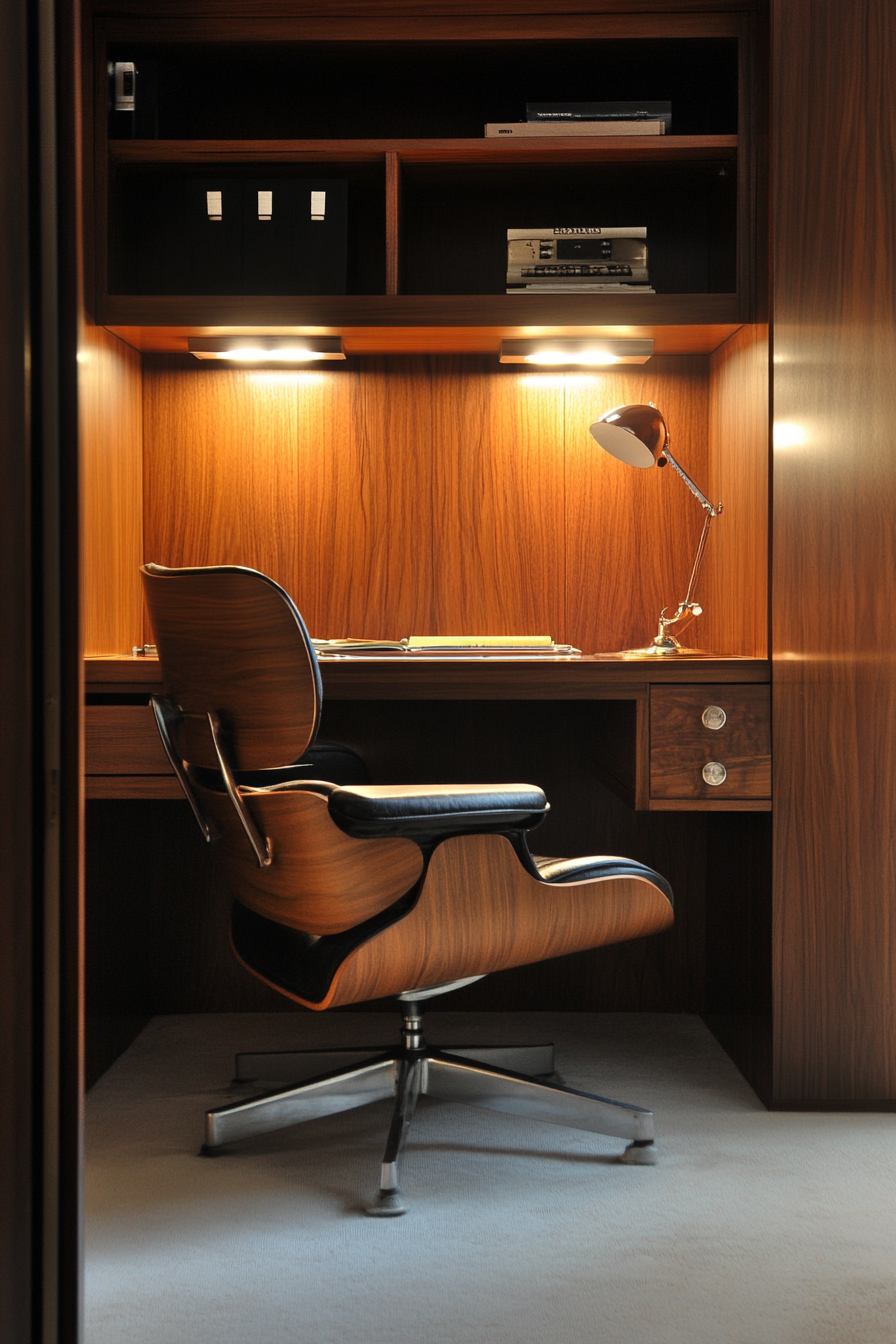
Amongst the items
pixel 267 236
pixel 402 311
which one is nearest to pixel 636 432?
pixel 402 311

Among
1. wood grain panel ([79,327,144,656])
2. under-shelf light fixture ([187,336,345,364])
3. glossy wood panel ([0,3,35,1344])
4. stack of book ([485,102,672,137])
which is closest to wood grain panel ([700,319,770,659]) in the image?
stack of book ([485,102,672,137])

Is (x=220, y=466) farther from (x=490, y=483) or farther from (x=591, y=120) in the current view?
(x=591, y=120)

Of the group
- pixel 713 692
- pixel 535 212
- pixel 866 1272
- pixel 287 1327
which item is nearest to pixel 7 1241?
A: pixel 287 1327

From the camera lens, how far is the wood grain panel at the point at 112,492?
2.35 metres

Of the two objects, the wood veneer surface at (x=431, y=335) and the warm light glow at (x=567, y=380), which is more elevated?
the wood veneer surface at (x=431, y=335)

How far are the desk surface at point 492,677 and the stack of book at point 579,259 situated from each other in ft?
2.78

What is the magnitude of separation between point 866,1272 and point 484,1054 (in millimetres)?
755

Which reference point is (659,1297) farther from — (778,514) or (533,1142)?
(778,514)

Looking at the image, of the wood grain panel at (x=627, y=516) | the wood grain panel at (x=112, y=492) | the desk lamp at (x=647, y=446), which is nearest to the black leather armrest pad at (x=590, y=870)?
the desk lamp at (x=647, y=446)

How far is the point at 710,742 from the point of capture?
2.10 metres

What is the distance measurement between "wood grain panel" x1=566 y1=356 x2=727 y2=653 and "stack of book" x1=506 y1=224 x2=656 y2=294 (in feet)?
1.09

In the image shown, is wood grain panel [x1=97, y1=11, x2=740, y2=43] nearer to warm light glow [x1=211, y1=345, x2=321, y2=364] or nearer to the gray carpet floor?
warm light glow [x1=211, y1=345, x2=321, y2=364]

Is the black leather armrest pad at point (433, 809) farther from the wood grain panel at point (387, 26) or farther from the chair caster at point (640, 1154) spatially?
the wood grain panel at point (387, 26)

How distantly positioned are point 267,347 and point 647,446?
864 millimetres
